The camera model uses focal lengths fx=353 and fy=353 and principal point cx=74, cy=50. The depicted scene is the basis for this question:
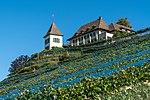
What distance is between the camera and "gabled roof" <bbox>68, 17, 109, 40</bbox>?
8010 centimetres

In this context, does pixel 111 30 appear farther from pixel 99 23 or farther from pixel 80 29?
pixel 80 29

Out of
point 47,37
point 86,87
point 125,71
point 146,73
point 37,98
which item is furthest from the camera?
point 47,37

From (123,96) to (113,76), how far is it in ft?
22.1

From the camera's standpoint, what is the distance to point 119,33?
75750 mm

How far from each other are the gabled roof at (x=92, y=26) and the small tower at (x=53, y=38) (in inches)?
155

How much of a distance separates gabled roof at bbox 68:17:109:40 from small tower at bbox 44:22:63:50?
395cm

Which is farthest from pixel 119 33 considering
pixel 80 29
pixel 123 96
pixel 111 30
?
pixel 123 96

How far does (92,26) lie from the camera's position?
8344 cm

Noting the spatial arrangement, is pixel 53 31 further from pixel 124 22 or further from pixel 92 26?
pixel 124 22

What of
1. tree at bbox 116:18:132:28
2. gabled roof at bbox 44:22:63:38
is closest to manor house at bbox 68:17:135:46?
gabled roof at bbox 44:22:63:38

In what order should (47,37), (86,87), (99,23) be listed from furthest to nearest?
(47,37) → (99,23) → (86,87)

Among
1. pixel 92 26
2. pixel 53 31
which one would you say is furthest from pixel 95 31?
pixel 53 31

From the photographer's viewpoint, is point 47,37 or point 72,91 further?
point 47,37

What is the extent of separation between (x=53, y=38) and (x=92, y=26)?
33.0ft
